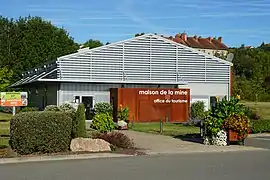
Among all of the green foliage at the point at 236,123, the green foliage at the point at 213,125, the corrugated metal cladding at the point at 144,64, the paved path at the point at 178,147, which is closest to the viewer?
the paved path at the point at 178,147

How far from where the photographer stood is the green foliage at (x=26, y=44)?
68.9 meters

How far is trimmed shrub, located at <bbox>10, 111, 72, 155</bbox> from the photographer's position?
53.2 feet

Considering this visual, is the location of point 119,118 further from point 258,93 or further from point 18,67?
point 258,93

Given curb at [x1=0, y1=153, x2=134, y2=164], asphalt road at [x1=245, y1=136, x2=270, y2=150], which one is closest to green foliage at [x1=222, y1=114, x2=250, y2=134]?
asphalt road at [x1=245, y1=136, x2=270, y2=150]

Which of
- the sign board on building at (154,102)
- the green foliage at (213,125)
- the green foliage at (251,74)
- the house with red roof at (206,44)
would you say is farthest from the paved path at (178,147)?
the house with red roof at (206,44)

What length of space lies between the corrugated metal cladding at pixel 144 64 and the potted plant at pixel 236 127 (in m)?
23.1

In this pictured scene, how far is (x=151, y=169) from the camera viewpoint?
13172 mm

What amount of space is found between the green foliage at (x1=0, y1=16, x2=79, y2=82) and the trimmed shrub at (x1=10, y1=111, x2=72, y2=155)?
173 ft

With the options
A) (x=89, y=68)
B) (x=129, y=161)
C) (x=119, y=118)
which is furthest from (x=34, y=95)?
(x=129, y=161)

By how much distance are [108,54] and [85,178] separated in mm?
32770

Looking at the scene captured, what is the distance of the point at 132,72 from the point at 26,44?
2885 centimetres

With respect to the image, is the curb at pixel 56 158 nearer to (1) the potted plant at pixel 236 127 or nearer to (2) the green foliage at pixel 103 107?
(1) the potted plant at pixel 236 127

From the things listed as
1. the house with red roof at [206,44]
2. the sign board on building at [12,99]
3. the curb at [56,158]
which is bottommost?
the curb at [56,158]

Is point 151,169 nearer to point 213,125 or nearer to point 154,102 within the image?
point 213,125
